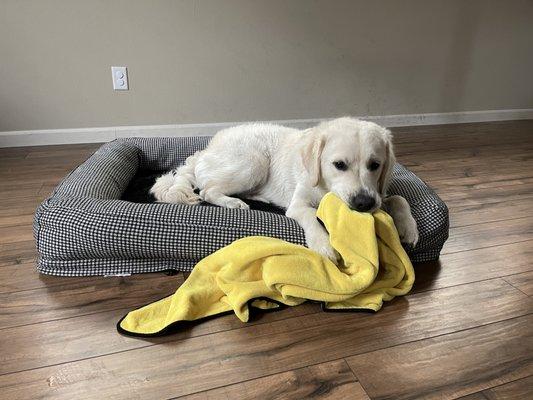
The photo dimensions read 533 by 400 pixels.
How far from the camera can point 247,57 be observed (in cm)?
361

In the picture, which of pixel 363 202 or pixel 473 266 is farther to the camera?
pixel 473 266

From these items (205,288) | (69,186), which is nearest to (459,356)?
(205,288)

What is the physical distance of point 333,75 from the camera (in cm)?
395

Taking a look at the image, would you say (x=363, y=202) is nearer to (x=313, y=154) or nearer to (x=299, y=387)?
(x=313, y=154)

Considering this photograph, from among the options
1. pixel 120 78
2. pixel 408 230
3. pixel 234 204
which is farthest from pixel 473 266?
pixel 120 78

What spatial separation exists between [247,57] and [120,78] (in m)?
1.08

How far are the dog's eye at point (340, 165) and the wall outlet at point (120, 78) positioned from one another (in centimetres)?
241

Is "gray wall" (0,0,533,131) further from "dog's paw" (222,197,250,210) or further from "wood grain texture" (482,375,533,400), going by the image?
"wood grain texture" (482,375,533,400)

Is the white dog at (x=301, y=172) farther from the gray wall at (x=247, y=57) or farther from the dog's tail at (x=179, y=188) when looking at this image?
the gray wall at (x=247, y=57)

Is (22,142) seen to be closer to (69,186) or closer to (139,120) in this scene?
(139,120)

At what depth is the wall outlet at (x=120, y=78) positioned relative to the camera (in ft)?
10.9

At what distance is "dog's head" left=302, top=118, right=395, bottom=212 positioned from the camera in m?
1.52

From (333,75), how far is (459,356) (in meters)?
3.19

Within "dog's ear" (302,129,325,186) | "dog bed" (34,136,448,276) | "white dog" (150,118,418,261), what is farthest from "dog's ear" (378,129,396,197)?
"dog's ear" (302,129,325,186)
